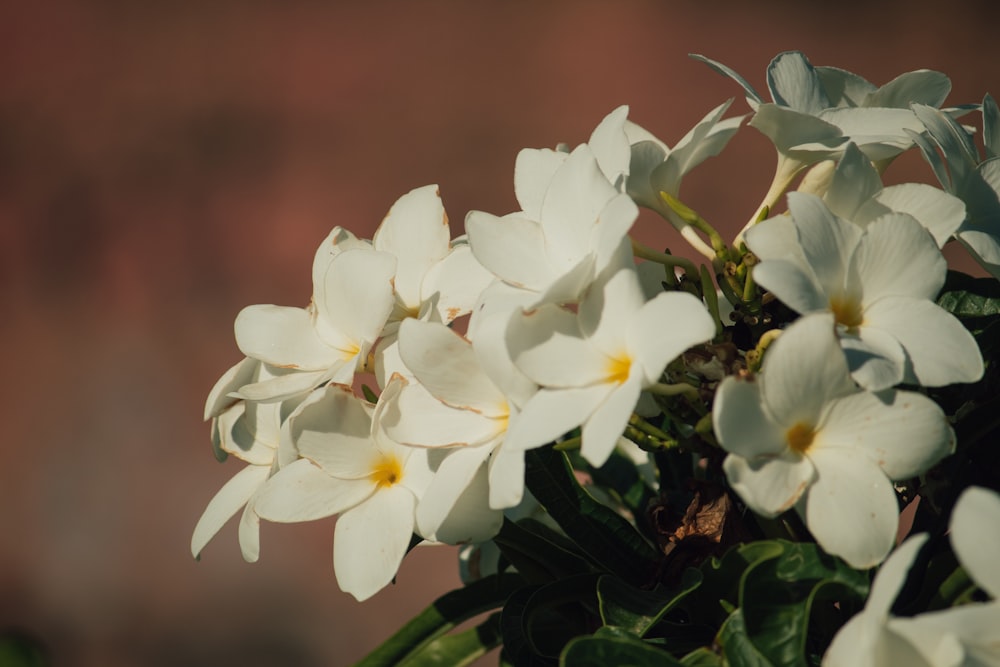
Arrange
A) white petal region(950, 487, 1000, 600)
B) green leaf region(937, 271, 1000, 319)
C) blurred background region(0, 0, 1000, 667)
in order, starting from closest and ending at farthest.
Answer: white petal region(950, 487, 1000, 600) < green leaf region(937, 271, 1000, 319) < blurred background region(0, 0, 1000, 667)

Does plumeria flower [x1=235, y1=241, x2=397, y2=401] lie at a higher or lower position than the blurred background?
higher

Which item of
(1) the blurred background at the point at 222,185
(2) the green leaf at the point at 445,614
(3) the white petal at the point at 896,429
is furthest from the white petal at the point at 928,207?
(1) the blurred background at the point at 222,185

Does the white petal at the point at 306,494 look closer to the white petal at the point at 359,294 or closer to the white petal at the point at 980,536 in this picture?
the white petal at the point at 359,294

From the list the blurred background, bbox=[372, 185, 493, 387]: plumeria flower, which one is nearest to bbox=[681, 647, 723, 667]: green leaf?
bbox=[372, 185, 493, 387]: plumeria flower

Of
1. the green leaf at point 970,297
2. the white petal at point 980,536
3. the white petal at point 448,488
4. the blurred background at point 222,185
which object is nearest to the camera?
the white petal at point 980,536

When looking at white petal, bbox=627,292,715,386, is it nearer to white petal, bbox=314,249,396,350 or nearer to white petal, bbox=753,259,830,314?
white petal, bbox=753,259,830,314

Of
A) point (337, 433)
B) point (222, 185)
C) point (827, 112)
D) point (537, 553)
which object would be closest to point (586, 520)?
point (537, 553)
